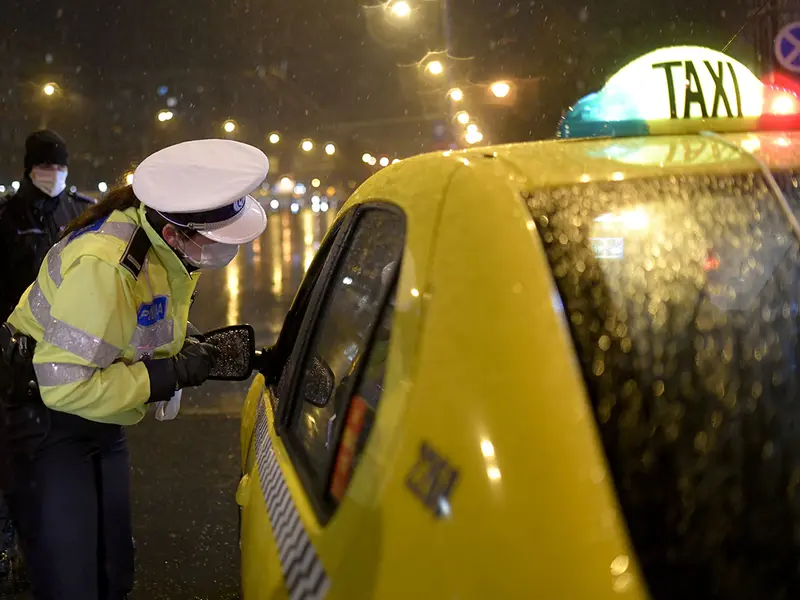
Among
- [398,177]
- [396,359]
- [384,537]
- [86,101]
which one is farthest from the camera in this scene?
[86,101]

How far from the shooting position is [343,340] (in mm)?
1969

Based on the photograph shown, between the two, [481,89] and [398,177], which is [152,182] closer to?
[398,177]

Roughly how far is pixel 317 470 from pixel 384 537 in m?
0.50

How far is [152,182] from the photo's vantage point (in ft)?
7.36

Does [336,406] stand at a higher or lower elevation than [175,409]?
higher

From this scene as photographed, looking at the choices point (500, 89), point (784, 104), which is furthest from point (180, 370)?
point (500, 89)

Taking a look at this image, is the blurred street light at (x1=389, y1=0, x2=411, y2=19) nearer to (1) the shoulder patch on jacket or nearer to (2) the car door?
(2) the car door

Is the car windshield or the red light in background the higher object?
the red light in background

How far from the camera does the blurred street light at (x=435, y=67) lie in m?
20.4

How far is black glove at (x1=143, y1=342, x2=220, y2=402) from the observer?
224cm

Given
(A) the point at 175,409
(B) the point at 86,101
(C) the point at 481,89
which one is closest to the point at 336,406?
(A) the point at 175,409

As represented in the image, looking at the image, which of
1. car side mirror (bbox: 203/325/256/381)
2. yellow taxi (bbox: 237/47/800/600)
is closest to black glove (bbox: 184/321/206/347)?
car side mirror (bbox: 203/325/256/381)

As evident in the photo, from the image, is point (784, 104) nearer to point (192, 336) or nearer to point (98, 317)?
point (98, 317)

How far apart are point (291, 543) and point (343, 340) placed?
58cm
